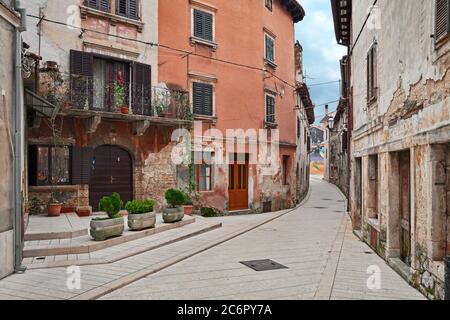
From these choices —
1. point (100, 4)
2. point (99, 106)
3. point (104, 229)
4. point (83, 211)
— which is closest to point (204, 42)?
point (100, 4)

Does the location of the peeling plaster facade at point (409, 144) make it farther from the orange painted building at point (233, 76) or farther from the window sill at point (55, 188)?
the window sill at point (55, 188)

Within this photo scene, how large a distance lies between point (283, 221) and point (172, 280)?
9.64 metres

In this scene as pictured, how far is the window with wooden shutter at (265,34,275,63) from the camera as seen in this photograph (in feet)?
67.4

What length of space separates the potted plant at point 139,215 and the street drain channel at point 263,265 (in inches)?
145

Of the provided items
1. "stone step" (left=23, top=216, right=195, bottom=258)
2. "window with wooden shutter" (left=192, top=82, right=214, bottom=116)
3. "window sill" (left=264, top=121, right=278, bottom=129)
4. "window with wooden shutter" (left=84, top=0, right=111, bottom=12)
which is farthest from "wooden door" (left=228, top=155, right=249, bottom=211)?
"window with wooden shutter" (left=84, top=0, right=111, bottom=12)

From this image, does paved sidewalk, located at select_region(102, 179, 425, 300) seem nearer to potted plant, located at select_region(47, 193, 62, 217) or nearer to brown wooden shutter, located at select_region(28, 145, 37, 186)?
potted plant, located at select_region(47, 193, 62, 217)

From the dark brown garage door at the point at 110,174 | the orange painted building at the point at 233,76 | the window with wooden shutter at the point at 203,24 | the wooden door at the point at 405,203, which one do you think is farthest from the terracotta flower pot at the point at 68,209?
the wooden door at the point at 405,203

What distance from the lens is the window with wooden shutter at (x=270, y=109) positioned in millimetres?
20436

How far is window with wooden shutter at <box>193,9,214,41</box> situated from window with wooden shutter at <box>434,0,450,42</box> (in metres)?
12.5

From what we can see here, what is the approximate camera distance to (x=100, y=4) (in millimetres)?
14055

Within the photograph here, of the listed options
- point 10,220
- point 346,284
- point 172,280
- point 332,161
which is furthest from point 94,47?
point 332,161

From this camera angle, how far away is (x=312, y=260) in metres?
9.03

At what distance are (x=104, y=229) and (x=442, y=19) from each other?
319 inches

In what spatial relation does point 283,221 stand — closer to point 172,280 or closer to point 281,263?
point 281,263
